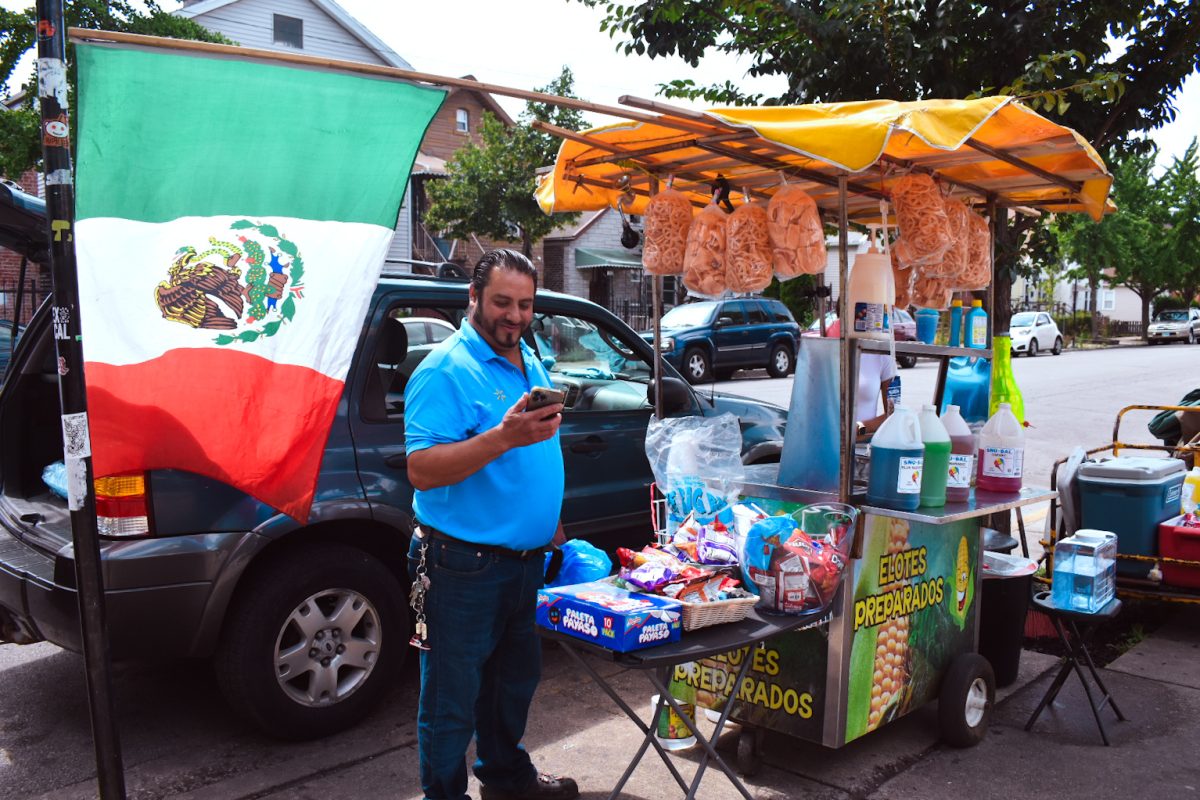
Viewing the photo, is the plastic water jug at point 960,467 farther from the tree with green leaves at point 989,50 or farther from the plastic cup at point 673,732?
the tree with green leaves at point 989,50

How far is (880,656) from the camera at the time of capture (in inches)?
143

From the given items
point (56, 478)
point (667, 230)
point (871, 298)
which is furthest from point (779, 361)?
point (56, 478)

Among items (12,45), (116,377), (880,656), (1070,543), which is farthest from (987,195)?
(12,45)

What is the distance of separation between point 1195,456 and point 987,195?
2.53m

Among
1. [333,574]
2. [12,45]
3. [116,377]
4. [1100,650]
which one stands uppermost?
[12,45]

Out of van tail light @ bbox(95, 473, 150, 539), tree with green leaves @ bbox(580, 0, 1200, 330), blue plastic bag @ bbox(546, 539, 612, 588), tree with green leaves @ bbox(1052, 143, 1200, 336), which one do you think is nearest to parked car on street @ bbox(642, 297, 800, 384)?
tree with green leaves @ bbox(580, 0, 1200, 330)

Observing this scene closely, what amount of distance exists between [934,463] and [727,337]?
1552 cm

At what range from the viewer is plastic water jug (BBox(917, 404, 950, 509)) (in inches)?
143

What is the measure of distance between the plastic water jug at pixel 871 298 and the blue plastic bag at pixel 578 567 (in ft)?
4.29

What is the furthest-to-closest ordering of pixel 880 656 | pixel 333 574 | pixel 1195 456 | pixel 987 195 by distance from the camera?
pixel 1195 456 → pixel 987 195 → pixel 333 574 → pixel 880 656

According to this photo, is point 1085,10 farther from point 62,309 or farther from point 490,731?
point 62,309

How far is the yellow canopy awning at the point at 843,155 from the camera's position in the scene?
3178mm

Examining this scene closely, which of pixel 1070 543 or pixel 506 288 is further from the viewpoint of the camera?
pixel 1070 543

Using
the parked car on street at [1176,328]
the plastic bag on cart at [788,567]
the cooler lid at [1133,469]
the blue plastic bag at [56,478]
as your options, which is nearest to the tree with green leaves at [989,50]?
the cooler lid at [1133,469]
